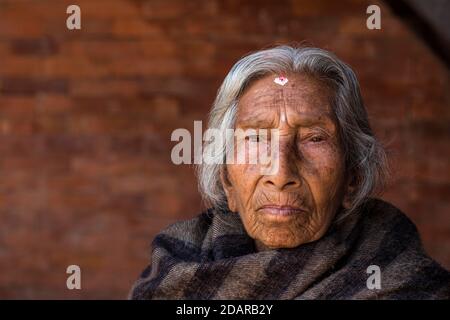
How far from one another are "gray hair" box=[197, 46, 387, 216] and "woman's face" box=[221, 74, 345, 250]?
0.13 ft

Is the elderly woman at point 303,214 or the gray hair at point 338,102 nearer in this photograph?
the elderly woman at point 303,214

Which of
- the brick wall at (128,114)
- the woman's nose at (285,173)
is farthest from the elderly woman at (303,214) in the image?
the brick wall at (128,114)

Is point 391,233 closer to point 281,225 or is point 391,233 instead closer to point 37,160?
point 281,225

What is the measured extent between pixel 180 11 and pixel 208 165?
2499 millimetres

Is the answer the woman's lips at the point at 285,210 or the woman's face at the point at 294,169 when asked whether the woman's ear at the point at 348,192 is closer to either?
the woman's face at the point at 294,169

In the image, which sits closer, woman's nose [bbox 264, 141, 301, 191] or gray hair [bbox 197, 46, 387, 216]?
woman's nose [bbox 264, 141, 301, 191]

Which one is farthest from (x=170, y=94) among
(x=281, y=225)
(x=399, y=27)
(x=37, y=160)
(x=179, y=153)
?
(x=281, y=225)

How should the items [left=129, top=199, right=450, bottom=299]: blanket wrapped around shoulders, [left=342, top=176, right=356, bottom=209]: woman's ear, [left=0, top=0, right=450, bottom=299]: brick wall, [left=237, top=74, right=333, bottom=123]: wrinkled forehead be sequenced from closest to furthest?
[left=129, top=199, right=450, bottom=299]: blanket wrapped around shoulders → [left=237, top=74, right=333, bottom=123]: wrinkled forehead → [left=342, top=176, right=356, bottom=209]: woman's ear → [left=0, top=0, right=450, bottom=299]: brick wall

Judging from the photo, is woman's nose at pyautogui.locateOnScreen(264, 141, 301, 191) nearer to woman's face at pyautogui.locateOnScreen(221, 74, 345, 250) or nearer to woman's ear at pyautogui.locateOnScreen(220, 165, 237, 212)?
woman's face at pyautogui.locateOnScreen(221, 74, 345, 250)

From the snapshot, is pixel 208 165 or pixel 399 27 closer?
pixel 208 165

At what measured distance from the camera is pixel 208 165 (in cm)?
328

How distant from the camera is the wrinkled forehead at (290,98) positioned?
2973mm

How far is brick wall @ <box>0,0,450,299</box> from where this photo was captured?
18.1 ft

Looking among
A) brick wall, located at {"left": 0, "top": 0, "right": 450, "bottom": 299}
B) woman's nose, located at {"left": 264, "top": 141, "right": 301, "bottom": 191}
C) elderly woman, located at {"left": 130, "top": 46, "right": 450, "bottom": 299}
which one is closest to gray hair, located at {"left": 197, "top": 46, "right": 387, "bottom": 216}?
elderly woman, located at {"left": 130, "top": 46, "right": 450, "bottom": 299}
